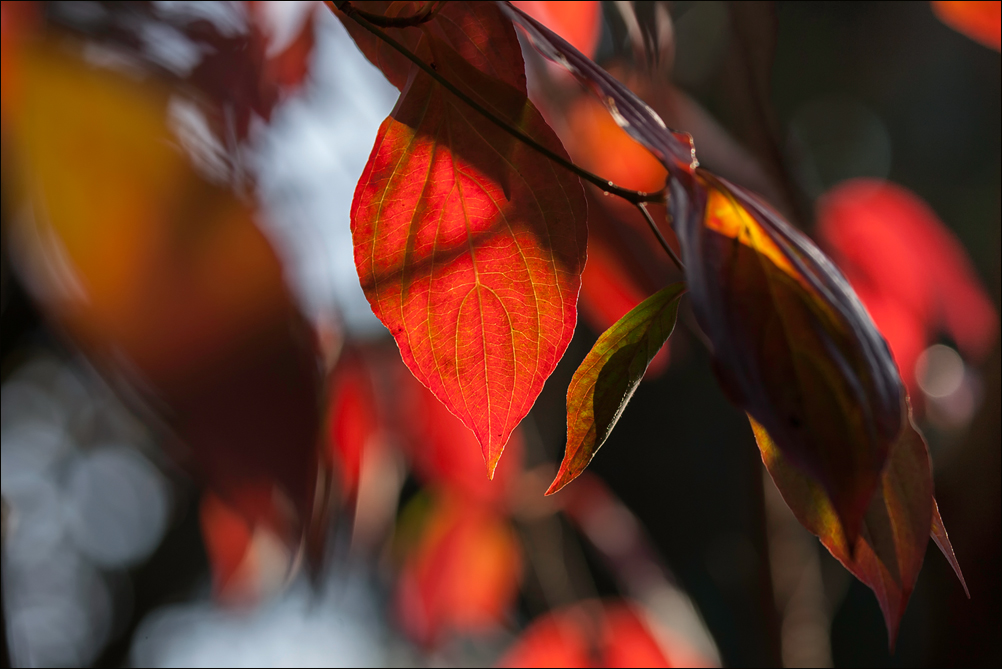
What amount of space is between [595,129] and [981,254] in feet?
4.50

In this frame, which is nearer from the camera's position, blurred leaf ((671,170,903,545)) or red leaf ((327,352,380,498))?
blurred leaf ((671,170,903,545))

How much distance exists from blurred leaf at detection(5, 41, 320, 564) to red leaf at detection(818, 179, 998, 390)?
2.04ft

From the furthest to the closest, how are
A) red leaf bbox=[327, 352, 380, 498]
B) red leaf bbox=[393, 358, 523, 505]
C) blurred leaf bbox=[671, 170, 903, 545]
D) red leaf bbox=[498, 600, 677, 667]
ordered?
red leaf bbox=[498, 600, 677, 667]
red leaf bbox=[393, 358, 523, 505]
red leaf bbox=[327, 352, 380, 498]
blurred leaf bbox=[671, 170, 903, 545]

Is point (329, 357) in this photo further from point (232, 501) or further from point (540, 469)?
point (540, 469)

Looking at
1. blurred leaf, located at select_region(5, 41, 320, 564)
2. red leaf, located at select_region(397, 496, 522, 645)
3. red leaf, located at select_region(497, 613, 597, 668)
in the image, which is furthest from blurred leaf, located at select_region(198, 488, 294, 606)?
red leaf, located at select_region(497, 613, 597, 668)

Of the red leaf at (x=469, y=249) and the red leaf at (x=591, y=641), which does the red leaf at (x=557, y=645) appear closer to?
the red leaf at (x=591, y=641)

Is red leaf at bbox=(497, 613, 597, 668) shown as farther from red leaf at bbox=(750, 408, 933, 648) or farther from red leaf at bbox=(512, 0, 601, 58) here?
red leaf at bbox=(750, 408, 933, 648)

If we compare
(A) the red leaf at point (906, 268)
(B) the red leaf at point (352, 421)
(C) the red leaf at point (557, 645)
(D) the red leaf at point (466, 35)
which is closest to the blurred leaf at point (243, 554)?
(B) the red leaf at point (352, 421)

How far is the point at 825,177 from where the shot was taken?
1917 millimetres

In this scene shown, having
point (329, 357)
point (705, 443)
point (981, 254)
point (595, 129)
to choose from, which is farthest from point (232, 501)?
point (705, 443)

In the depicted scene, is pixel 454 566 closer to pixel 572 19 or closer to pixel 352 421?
pixel 352 421

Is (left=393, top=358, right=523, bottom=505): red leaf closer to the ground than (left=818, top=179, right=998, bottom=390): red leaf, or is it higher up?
closer to the ground

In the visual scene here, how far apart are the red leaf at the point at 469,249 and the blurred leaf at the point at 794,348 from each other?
7 cm

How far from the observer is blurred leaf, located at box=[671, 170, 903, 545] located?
4.9 inches
